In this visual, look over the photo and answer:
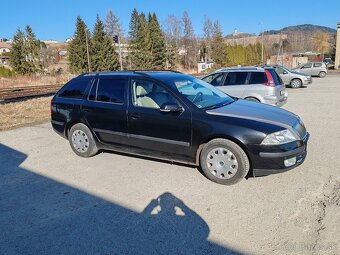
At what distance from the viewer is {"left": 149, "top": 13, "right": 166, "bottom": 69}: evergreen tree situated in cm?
5603

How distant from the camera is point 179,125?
468 centimetres

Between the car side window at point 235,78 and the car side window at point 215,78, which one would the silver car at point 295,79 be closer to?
the car side window at point 215,78

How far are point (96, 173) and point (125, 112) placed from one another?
1.14m

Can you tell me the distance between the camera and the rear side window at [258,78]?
9.51m

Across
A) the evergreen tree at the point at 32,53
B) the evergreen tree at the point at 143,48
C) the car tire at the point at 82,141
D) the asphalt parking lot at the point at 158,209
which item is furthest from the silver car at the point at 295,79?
the evergreen tree at the point at 32,53

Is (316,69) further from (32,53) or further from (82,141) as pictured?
(32,53)

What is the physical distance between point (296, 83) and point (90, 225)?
19.2 meters

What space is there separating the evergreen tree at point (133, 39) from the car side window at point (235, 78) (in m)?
46.4

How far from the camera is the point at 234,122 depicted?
4336 millimetres

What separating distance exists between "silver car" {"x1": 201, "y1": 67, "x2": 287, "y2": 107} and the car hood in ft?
14.4

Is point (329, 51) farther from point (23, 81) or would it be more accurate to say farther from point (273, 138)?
point (273, 138)

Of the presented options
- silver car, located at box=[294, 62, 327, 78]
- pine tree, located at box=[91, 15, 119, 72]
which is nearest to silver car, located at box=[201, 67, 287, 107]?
silver car, located at box=[294, 62, 327, 78]

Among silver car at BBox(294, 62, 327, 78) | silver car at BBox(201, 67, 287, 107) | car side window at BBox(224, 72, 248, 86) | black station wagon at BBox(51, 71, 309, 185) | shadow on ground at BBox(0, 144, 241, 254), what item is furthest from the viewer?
silver car at BBox(294, 62, 327, 78)

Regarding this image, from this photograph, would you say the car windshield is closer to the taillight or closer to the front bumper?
the front bumper
